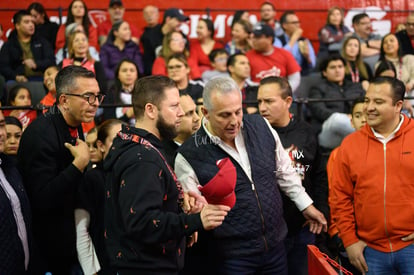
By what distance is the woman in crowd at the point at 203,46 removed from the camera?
852 cm

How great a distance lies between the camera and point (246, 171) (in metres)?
3.65

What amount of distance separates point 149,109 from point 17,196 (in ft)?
3.67

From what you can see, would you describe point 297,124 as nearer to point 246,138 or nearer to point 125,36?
point 246,138

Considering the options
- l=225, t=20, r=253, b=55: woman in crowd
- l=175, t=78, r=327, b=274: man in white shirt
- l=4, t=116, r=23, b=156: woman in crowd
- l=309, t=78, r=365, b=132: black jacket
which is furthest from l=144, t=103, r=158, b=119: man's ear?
l=225, t=20, r=253, b=55: woman in crowd

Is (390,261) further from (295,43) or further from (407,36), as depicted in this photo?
(407,36)

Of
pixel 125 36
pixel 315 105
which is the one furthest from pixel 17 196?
pixel 125 36

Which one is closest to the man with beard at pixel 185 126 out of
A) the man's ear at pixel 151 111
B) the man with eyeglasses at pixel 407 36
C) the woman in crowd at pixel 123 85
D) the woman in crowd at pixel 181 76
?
the man's ear at pixel 151 111

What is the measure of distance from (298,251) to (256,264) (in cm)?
82

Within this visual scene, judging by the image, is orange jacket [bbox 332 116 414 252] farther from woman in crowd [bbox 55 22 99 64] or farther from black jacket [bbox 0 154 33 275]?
woman in crowd [bbox 55 22 99 64]

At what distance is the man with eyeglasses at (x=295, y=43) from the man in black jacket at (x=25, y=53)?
3.27m

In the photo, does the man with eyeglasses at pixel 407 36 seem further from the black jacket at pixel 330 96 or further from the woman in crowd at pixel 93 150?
the woman in crowd at pixel 93 150

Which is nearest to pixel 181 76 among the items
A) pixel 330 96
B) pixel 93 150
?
pixel 330 96

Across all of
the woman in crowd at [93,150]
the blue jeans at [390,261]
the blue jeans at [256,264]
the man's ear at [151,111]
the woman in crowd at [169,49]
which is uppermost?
the woman in crowd at [169,49]

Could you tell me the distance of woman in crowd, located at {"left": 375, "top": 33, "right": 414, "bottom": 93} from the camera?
7.91 meters
